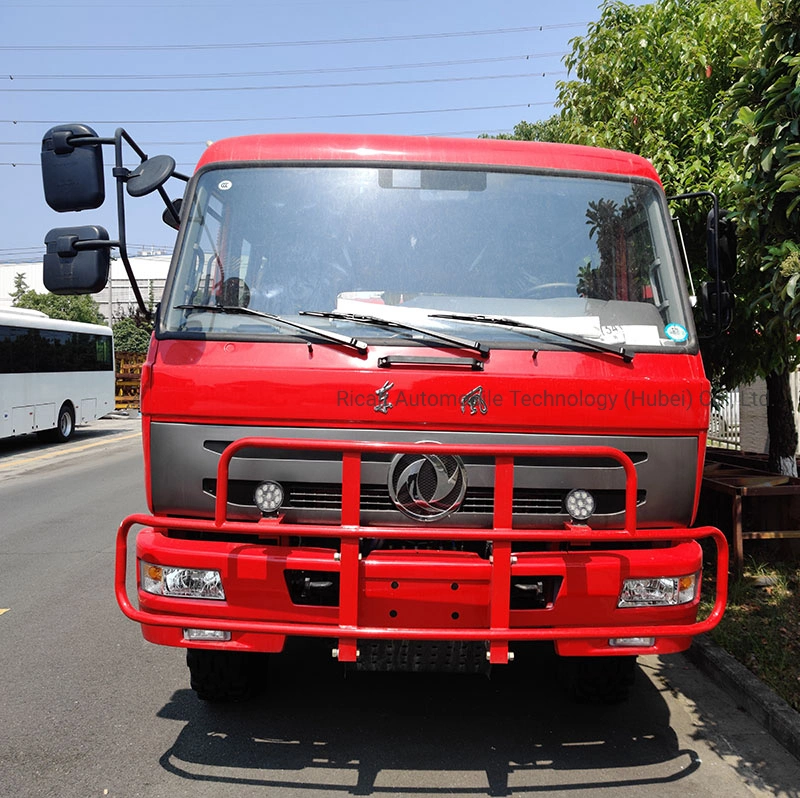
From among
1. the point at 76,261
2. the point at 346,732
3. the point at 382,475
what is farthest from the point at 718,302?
the point at 76,261

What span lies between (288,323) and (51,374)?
1673 cm

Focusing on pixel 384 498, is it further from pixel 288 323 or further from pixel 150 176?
pixel 150 176

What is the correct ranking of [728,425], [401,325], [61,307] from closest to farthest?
[401,325] < [728,425] < [61,307]

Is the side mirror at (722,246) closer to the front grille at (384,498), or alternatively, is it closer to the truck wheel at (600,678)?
the front grille at (384,498)

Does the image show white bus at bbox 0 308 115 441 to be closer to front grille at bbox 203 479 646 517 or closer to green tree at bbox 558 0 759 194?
green tree at bbox 558 0 759 194

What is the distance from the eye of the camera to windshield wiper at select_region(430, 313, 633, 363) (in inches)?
137

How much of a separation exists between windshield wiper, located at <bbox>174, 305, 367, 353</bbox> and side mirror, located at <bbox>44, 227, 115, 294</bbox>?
21.2 inches

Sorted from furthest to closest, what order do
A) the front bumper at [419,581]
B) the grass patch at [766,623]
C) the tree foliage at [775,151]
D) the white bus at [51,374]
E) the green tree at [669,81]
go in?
the white bus at [51,374], the green tree at [669,81], the grass patch at [766,623], the tree foliage at [775,151], the front bumper at [419,581]

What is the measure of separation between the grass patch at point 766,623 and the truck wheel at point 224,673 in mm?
2479

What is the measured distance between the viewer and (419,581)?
317 centimetres

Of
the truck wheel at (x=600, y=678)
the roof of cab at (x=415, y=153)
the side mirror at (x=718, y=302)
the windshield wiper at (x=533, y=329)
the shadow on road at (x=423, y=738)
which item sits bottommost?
the shadow on road at (x=423, y=738)

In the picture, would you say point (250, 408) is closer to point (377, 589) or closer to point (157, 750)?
point (377, 589)

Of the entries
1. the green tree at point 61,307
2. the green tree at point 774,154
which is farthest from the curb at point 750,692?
the green tree at point 61,307

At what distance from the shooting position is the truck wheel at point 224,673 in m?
3.91
